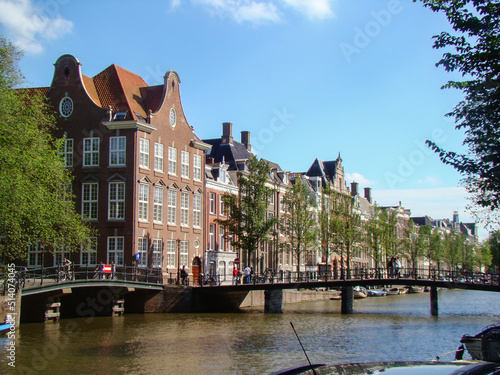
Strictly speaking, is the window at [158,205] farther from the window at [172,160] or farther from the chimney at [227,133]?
the chimney at [227,133]

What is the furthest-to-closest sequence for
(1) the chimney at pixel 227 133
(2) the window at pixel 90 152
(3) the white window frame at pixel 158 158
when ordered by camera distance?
(1) the chimney at pixel 227 133, (3) the white window frame at pixel 158 158, (2) the window at pixel 90 152

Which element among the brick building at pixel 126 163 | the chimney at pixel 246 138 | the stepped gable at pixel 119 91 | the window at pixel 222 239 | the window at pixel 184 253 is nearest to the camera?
the brick building at pixel 126 163

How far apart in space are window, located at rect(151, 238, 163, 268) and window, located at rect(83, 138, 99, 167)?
7388mm

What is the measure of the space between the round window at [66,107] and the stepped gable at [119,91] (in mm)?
2286

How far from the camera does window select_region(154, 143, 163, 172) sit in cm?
4559

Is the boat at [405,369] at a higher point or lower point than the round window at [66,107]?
lower

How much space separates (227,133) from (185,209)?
1647 centimetres

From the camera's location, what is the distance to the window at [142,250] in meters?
42.8

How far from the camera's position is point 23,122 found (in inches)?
1206

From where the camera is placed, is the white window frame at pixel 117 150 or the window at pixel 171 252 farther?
the window at pixel 171 252

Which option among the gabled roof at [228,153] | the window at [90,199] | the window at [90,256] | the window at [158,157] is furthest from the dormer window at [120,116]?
the gabled roof at [228,153]

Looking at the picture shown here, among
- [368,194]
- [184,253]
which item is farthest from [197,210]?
[368,194]

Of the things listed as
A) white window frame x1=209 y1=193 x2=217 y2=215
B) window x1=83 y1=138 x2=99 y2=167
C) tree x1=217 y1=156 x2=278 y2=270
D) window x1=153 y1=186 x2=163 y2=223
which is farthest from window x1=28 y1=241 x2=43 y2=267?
white window frame x1=209 y1=193 x2=217 y2=215

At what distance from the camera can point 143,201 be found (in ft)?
143
